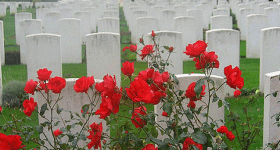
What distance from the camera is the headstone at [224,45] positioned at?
6555 mm

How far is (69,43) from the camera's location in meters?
9.72

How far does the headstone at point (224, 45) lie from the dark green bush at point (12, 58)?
15.8ft

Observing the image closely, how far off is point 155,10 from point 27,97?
9.15 meters

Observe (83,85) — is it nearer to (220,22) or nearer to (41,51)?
(41,51)

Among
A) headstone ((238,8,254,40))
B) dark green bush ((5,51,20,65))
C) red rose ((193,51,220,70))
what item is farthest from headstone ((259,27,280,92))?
headstone ((238,8,254,40))

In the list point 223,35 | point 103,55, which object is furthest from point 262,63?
point 103,55

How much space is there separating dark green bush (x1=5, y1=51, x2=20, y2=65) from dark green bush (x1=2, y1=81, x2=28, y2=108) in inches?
118

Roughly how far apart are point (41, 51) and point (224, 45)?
8.70 feet

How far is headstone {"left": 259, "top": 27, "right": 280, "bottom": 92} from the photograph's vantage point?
6.46 metres

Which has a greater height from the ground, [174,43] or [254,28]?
[254,28]

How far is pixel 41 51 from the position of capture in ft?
20.7

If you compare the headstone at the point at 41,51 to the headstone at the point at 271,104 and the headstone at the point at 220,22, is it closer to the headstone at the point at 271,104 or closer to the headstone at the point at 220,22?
the headstone at the point at 271,104

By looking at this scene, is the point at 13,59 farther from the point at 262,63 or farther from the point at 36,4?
the point at 36,4

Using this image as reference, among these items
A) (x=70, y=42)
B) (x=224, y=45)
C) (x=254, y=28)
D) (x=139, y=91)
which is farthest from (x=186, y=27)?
(x=139, y=91)
